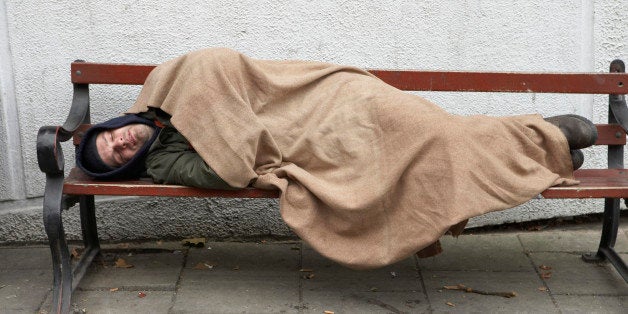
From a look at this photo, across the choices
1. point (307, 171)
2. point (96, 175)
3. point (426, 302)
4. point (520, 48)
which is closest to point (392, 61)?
point (520, 48)

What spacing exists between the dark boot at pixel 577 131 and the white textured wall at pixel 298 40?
2.73ft

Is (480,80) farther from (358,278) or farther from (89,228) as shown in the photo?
(89,228)

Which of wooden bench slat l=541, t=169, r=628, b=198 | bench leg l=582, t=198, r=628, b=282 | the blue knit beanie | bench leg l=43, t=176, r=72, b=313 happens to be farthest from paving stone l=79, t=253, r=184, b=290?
bench leg l=582, t=198, r=628, b=282

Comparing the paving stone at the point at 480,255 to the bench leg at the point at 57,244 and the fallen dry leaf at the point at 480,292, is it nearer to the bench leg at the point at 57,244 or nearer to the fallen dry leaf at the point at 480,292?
the fallen dry leaf at the point at 480,292

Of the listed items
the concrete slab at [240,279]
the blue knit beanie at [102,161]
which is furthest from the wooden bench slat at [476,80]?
the concrete slab at [240,279]

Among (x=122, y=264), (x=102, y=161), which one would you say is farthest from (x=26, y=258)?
(x=102, y=161)

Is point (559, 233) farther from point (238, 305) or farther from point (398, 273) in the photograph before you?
point (238, 305)

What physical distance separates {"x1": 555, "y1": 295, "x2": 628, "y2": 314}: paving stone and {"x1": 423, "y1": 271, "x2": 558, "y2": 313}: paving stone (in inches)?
2.3

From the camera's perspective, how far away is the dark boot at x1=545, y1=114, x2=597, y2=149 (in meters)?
3.46

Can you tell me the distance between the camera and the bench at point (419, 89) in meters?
3.35

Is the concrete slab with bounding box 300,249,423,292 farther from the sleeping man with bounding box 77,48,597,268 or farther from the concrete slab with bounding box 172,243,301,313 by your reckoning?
the sleeping man with bounding box 77,48,597,268

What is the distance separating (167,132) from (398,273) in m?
1.27

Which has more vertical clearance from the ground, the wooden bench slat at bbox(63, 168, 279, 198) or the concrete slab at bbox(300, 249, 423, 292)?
the wooden bench slat at bbox(63, 168, 279, 198)

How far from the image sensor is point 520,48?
4.29 metres
